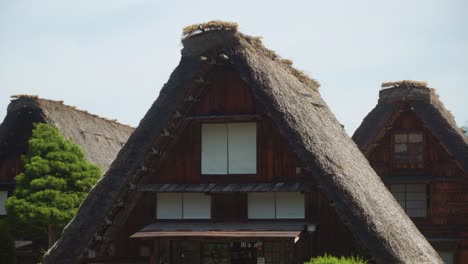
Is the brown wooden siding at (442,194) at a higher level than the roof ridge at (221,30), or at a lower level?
lower

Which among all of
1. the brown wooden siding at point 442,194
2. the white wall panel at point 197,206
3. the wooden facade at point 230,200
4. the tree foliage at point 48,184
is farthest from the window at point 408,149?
the tree foliage at point 48,184

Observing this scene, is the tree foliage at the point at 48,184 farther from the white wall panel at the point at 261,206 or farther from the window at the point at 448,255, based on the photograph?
the window at the point at 448,255

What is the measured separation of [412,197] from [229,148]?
37.5 ft

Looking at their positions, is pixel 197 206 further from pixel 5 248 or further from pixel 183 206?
pixel 5 248

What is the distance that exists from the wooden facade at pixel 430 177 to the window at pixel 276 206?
9.74 m

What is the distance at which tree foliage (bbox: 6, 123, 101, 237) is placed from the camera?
25.6 metres

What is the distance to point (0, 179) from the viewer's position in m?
30.3

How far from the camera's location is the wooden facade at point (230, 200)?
18891mm

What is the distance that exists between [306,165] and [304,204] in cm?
206

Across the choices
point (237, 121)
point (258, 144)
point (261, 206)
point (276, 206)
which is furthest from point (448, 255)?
point (237, 121)

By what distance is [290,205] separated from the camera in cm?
1897

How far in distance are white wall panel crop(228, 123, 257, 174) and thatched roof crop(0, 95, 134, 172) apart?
13.3 m

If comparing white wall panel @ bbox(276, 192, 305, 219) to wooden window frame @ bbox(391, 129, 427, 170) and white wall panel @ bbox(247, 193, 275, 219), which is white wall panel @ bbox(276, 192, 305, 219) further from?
wooden window frame @ bbox(391, 129, 427, 170)

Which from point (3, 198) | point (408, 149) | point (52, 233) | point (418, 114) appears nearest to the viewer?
point (52, 233)
